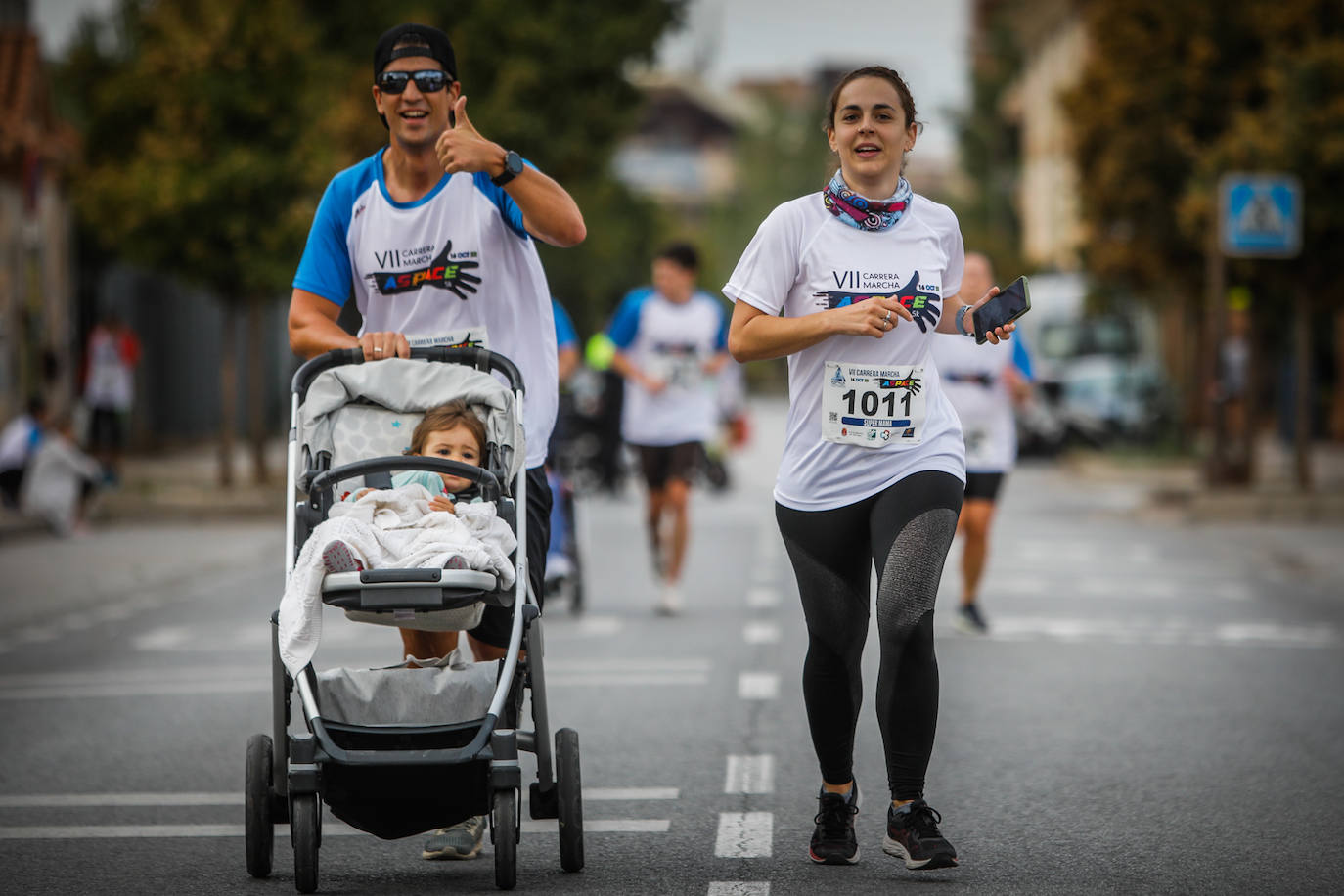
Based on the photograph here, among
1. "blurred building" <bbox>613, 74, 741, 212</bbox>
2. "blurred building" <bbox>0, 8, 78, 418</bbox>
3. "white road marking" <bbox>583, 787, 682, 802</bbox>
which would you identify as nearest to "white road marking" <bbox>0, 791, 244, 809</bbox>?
"white road marking" <bbox>583, 787, 682, 802</bbox>

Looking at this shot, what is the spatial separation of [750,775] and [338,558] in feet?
8.07

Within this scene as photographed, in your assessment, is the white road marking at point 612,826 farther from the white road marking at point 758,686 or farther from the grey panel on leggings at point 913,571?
the white road marking at point 758,686

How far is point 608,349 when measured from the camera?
12383 millimetres

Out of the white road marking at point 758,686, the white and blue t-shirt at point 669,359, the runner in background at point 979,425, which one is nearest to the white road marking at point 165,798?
the white road marking at point 758,686

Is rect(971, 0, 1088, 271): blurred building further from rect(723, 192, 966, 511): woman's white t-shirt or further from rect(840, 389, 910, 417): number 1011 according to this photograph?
rect(840, 389, 910, 417): number 1011

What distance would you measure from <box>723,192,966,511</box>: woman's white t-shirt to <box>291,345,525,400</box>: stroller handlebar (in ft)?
2.06

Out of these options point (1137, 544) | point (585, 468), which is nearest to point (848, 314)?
point (1137, 544)

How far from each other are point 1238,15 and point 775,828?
19.3m

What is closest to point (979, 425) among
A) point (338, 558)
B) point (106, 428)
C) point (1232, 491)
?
point (338, 558)

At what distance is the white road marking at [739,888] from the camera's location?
520cm

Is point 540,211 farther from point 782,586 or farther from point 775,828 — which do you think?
point 782,586

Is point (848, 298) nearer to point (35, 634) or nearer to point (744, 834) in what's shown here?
point (744, 834)

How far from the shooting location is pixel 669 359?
1228 centimetres

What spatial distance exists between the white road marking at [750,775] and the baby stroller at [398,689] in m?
1.36
